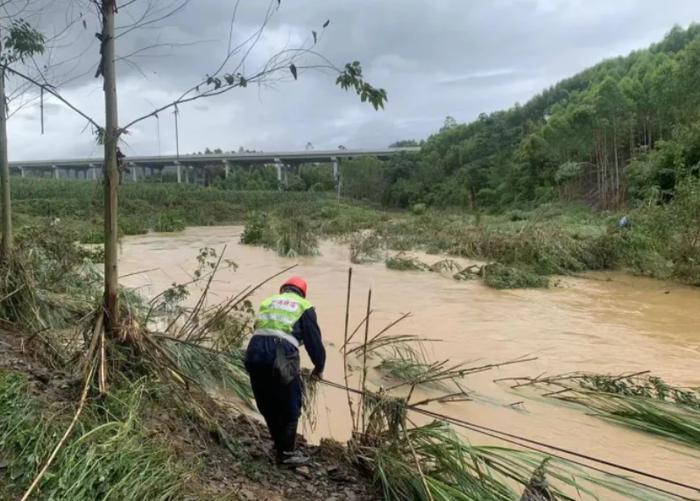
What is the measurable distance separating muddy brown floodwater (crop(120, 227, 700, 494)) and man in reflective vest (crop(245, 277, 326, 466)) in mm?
1136

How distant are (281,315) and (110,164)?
1483mm

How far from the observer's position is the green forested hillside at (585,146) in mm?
27094

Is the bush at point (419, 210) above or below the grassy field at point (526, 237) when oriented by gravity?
above

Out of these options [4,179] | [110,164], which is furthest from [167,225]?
[110,164]

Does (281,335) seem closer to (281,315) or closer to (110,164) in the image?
(281,315)

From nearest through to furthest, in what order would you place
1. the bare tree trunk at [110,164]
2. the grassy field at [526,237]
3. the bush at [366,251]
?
the bare tree trunk at [110,164] → the grassy field at [526,237] → the bush at [366,251]

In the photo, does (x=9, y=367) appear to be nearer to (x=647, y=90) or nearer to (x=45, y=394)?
(x=45, y=394)

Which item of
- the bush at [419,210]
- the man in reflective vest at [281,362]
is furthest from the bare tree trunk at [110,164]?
the bush at [419,210]

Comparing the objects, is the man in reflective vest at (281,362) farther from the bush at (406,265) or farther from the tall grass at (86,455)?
the bush at (406,265)

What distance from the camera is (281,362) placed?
136 inches

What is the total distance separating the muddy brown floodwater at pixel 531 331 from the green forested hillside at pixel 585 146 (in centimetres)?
513

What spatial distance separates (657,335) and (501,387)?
4277 mm

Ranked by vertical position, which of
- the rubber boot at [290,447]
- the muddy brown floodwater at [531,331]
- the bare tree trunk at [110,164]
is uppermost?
the bare tree trunk at [110,164]

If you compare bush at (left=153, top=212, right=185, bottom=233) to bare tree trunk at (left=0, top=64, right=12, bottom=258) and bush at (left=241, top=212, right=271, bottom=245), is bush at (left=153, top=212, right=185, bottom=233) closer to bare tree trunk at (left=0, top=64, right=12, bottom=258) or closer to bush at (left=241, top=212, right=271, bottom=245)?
bush at (left=241, top=212, right=271, bottom=245)
